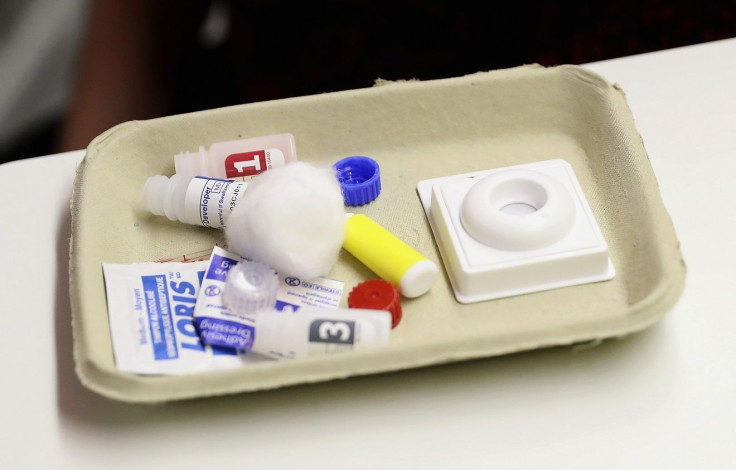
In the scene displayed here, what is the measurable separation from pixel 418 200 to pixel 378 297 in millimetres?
130

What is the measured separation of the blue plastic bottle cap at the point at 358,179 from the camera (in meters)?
0.68

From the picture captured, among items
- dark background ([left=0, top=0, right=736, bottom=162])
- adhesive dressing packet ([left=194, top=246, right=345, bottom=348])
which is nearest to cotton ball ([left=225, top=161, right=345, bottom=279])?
adhesive dressing packet ([left=194, top=246, right=345, bottom=348])

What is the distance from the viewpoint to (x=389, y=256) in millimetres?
616

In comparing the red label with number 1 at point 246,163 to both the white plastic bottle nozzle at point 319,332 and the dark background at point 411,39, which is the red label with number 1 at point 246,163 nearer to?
the white plastic bottle nozzle at point 319,332

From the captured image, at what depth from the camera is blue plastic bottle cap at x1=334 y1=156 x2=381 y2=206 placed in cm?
68

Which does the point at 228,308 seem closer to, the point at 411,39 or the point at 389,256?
the point at 389,256

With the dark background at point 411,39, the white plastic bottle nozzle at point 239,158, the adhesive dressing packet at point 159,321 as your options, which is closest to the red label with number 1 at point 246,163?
the white plastic bottle nozzle at point 239,158

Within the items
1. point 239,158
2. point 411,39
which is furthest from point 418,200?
point 411,39

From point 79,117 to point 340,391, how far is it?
2.06 ft

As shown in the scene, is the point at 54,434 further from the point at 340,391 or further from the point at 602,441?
the point at 602,441

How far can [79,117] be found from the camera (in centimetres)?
103

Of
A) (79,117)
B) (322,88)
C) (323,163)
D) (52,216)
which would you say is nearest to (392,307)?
(323,163)

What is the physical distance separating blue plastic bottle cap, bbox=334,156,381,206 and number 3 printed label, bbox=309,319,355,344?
0.15m

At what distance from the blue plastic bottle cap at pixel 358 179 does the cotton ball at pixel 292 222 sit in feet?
0.17
